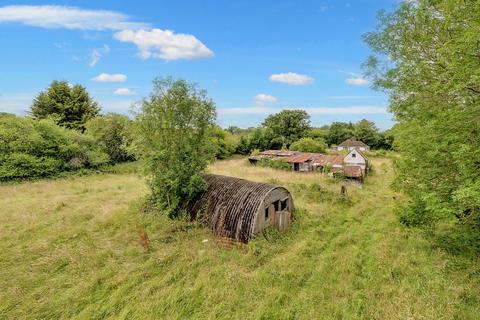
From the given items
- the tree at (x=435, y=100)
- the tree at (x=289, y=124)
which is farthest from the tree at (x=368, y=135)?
the tree at (x=435, y=100)

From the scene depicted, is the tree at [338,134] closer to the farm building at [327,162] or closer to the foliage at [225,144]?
the foliage at [225,144]

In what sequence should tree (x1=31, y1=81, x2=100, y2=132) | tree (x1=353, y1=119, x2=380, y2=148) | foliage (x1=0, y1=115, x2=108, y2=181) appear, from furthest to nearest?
tree (x1=353, y1=119, x2=380, y2=148) → tree (x1=31, y1=81, x2=100, y2=132) → foliage (x1=0, y1=115, x2=108, y2=181)

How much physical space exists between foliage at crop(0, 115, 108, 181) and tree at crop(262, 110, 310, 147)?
A: 41.0 meters

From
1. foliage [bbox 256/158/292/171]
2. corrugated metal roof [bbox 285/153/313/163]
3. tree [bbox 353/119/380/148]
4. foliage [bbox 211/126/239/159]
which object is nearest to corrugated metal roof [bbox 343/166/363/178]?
corrugated metal roof [bbox 285/153/313/163]

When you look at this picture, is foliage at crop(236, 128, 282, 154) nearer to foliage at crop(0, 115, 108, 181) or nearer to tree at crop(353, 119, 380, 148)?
tree at crop(353, 119, 380, 148)

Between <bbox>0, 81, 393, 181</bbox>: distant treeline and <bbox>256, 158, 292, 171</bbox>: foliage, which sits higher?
<bbox>0, 81, 393, 181</bbox>: distant treeline

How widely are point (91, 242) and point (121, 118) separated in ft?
81.2

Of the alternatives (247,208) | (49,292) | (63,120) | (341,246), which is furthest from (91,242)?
A: (63,120)

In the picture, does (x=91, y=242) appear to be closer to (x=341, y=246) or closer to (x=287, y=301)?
(x=287, y=301)

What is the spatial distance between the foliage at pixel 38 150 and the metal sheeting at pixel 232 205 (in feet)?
63.0

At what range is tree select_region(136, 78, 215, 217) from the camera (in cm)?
1345

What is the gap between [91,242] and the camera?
11.1 metres

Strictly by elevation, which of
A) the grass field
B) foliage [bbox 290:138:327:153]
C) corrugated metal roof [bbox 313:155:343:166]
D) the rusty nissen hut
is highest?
foliage [bbox 290:138:327:153]

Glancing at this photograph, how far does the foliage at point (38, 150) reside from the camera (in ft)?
77.3
